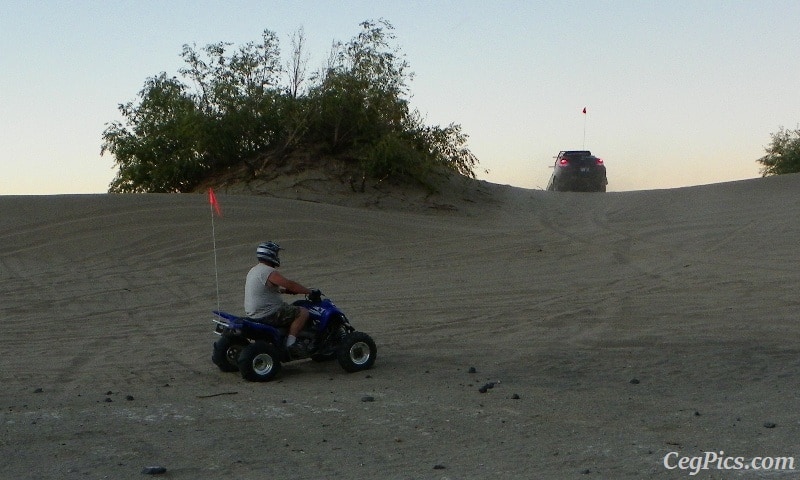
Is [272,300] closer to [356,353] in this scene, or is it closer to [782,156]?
[356,353]

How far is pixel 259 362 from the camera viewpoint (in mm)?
11406

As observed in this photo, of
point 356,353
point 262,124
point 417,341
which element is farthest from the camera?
point 262,124

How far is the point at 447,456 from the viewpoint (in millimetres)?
8117

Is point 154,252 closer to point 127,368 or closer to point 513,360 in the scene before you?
point 127,368

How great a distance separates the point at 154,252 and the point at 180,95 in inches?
453

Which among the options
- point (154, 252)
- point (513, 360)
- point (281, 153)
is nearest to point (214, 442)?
point (513, 360)

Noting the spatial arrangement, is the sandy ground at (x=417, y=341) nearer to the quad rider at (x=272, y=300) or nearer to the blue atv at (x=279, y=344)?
the blue atv at (x=279, y=344)

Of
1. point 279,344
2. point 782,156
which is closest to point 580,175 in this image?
point 782,156

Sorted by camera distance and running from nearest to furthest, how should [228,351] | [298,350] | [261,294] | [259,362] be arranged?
[259,362]
[261,294]
[298,350]
[228,351]

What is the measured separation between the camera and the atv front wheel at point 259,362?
11.3 metres

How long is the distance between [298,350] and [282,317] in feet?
1.36

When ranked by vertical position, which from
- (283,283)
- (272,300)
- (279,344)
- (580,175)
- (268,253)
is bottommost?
(279,344)

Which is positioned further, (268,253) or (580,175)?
(580,175)

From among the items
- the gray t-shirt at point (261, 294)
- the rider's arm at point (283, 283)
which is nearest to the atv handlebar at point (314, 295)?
the rider's arm at point (283, 283)
